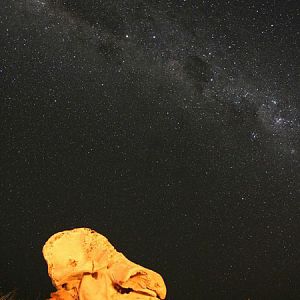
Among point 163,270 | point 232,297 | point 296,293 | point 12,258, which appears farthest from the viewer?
point 232,297

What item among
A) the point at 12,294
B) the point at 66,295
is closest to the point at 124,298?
the point at 66,295

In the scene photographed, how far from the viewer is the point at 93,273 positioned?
275cm

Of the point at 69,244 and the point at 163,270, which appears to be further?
the point at 163,270

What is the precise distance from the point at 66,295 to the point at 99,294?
28cm

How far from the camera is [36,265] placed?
38219 mm

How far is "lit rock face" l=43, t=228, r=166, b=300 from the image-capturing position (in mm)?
2670

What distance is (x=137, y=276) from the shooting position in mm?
2688

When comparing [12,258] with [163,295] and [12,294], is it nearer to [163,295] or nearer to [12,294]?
[12,294]

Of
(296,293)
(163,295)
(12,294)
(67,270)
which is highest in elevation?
(163,295)

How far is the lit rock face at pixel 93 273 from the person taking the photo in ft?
8.76

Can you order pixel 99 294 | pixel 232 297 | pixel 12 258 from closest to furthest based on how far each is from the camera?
pixel 99 294, pixel 12 258, pixel 232 297

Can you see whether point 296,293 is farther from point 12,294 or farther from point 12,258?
point 12,294

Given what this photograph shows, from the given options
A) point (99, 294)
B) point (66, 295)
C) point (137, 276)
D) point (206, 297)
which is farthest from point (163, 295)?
point (206, 297)

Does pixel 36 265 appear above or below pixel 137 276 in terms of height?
below
